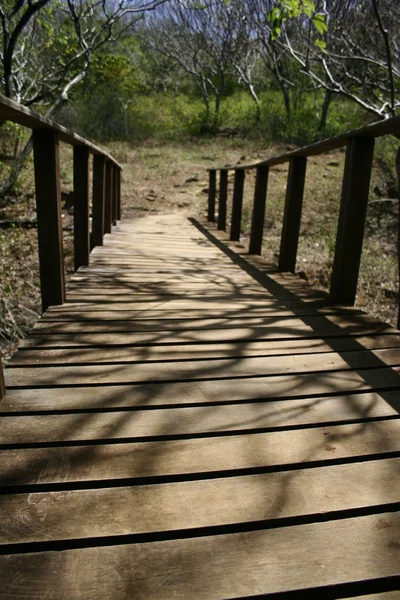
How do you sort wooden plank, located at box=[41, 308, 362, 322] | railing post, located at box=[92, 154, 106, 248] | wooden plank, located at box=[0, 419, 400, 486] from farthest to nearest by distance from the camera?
railing post, located at box=[92, 154, 106, 248] < wooden plank, located at box=[41, 308, 362, 322] < wooden plank, located at box=[0, 419, 400, 486]

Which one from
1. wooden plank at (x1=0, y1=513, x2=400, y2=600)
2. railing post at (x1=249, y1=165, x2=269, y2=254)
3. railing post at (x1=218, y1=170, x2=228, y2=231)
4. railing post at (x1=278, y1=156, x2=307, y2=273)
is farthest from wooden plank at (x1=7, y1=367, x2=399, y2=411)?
railing post at (x1=218, y1=170, x2=228, y2=231)

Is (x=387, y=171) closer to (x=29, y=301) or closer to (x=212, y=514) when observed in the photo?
(x=29, y=301)

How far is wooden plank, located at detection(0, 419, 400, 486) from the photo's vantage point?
3.88 feet

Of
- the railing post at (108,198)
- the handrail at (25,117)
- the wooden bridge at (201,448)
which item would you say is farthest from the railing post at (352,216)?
the railing post at (108,198)

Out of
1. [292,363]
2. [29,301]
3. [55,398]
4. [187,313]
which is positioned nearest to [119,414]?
[55,398]

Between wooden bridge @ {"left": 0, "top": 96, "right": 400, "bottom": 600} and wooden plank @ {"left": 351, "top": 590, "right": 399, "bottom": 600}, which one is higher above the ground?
wooden bridge @ {"left": 0, "top": 96, "right": 400, "bottom": 600}

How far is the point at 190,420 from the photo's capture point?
145cm

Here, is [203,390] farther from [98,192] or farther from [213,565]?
[98,192]

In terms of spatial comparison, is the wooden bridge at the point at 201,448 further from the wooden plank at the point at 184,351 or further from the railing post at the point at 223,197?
the railing post at the point at 223,197

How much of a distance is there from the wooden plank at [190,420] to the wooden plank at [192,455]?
0.11 feet

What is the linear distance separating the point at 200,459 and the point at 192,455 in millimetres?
30

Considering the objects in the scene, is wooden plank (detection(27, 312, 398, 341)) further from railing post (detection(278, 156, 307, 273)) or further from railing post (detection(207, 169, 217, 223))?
railing post (detection(207, 169, 217, 223))

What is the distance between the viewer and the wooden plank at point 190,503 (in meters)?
1.01

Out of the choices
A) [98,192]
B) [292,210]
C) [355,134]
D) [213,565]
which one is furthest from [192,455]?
[98,192]
